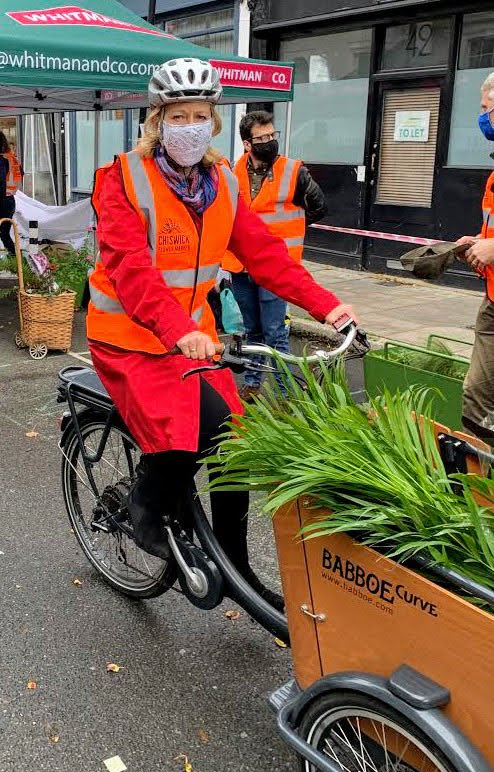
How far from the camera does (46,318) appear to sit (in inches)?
282

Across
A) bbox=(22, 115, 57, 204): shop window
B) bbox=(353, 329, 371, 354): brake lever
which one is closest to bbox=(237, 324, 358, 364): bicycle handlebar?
bbox=(353, 329, 371, 354): brake lever

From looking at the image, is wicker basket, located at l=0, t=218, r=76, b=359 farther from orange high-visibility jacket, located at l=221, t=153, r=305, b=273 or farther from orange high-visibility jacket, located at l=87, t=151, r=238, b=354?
orange high-visibility jacket, located at l=87, t=151, r=238, b=354

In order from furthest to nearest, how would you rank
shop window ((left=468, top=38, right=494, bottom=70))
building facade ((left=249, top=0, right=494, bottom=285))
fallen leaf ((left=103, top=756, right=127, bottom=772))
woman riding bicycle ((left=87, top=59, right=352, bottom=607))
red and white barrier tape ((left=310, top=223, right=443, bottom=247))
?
red and white barrier tape ((left=310, top=223, right=443, bottom=247)) → building facade ((left=249, top=0, right=494, bottom=285)) → shop window ((left=468, top=38, right=494, bottom=70)) → woman riding bicycle ((left=87, top=59, right=352, bottom=607)) → fallen leaf ((left=103, top=756, right=127, bottom=772))

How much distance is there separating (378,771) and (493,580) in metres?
0.64

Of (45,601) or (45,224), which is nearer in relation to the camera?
(45,601)

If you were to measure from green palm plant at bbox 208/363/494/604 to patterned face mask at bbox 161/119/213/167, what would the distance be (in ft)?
2.96

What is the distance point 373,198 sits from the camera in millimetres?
11445

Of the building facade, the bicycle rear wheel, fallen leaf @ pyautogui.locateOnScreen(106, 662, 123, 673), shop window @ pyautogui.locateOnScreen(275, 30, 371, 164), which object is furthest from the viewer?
shop window @ pyautogui.locateOnScreen(275, 30, 371, 164)

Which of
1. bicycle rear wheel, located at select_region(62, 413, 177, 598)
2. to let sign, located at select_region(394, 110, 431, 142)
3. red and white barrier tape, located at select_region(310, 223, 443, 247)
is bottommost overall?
bicycle rear wheel, located at select_region(62, 413, 177, 598)

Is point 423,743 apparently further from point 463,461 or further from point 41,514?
point 41,514

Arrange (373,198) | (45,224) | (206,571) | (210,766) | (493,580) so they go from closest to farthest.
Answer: (493,580)
(210,766)
(206,571)
(45,224)
(373,198)

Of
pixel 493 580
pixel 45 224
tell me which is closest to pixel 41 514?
pixel 493 580

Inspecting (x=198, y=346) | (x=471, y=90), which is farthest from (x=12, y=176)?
(x=198, y=346)

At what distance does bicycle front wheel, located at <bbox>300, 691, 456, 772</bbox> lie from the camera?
5.98 feet
